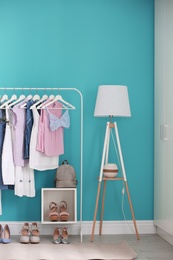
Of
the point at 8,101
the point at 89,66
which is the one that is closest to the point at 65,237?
the point at 8,101

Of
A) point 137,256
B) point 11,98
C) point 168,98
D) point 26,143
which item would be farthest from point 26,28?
point 137,256

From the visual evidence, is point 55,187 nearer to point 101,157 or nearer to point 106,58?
point 101,157

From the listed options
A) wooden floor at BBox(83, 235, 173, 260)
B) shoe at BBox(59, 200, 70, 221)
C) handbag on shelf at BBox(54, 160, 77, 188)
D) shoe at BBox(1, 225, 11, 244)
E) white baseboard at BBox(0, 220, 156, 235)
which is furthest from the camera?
white baseboard at BBox(0, 220, 156, 235)

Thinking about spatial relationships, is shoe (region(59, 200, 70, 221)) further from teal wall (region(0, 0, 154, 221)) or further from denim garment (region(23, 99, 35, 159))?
denim garment (region(23, 99, 35, 159))

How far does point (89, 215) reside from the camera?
238 inches

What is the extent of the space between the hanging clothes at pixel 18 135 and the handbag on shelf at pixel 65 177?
393 millimetres

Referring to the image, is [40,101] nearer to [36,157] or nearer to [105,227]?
[36,157]

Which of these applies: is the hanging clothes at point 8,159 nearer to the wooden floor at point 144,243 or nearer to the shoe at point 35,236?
the shoe at point 35,236

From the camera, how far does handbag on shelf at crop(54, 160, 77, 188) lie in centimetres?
568

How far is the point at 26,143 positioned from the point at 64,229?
0.97m

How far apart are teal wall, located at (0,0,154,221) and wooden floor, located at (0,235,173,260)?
0.31 meters

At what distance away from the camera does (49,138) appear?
565cm

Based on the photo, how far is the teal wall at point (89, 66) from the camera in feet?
19.7

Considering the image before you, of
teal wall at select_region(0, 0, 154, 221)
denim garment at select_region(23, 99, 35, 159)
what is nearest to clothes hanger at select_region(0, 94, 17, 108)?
denim garment at select_region(23, 99, 35, 159)
